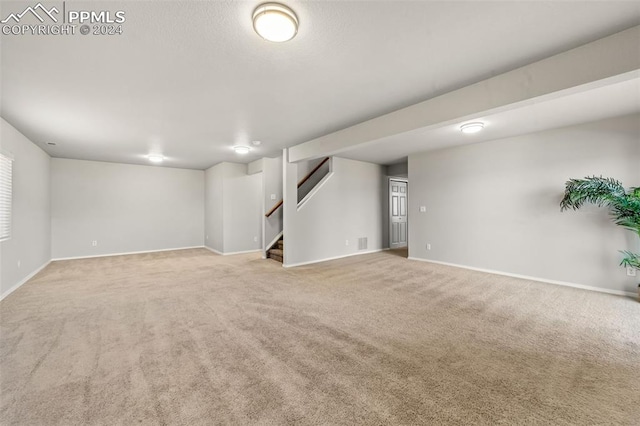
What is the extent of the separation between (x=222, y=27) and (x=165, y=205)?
7194 millimetres

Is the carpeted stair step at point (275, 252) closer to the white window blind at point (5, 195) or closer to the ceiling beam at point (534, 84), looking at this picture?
the ceiling beam at point (534, 84)

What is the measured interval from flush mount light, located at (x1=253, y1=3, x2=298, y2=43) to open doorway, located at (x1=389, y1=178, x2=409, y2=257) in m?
6.52

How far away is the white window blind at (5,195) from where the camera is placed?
368 cm

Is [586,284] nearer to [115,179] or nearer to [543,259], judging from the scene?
[543,259]

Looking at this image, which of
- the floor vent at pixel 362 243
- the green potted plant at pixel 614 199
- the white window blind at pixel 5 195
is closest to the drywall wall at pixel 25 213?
the white window blind at pixel 5 195

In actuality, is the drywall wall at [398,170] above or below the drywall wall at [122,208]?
above

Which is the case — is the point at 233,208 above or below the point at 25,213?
above

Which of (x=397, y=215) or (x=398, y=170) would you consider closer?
(x=398, y=170)

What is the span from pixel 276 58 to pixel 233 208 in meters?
5.67

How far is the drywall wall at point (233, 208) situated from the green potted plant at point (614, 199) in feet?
22.8

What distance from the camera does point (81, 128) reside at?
13.2ft

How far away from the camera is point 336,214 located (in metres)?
6.58

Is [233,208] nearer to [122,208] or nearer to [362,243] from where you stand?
[122,208]

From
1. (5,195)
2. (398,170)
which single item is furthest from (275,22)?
(398,170)
